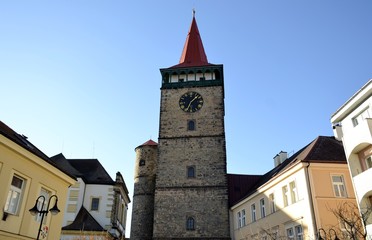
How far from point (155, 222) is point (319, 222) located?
15.3m

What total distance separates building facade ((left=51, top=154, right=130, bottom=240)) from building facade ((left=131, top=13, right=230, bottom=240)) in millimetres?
Answer: 3016

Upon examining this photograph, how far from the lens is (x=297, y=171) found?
1922cm

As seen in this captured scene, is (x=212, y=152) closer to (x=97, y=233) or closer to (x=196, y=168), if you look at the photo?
(x=196, y=168)

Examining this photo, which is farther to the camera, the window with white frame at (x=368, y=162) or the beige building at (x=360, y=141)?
the window with white frame at (x=368, y=162)

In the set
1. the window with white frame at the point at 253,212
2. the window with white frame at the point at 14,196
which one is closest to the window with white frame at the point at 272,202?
the window with white frame at the point at 253,212

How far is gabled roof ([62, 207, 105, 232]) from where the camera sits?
2578cm

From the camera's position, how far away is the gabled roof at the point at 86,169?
29672 mm

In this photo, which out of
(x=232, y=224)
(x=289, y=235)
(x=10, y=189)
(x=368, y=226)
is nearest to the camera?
(x=10, y=189)

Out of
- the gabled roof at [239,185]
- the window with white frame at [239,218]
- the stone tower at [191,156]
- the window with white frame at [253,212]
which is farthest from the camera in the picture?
the gabled roof at [239,185]

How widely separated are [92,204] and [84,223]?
247 centimetres

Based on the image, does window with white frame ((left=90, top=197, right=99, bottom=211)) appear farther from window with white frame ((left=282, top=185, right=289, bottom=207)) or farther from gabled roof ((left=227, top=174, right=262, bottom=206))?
window with white frame ((left=282, top=185, right=289, bottom=207))

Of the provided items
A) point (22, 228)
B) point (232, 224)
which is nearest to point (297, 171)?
point (232, 224)

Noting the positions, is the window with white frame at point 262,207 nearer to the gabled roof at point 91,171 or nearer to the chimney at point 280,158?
the chimney at point 280,158

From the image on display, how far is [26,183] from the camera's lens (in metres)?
12.9
